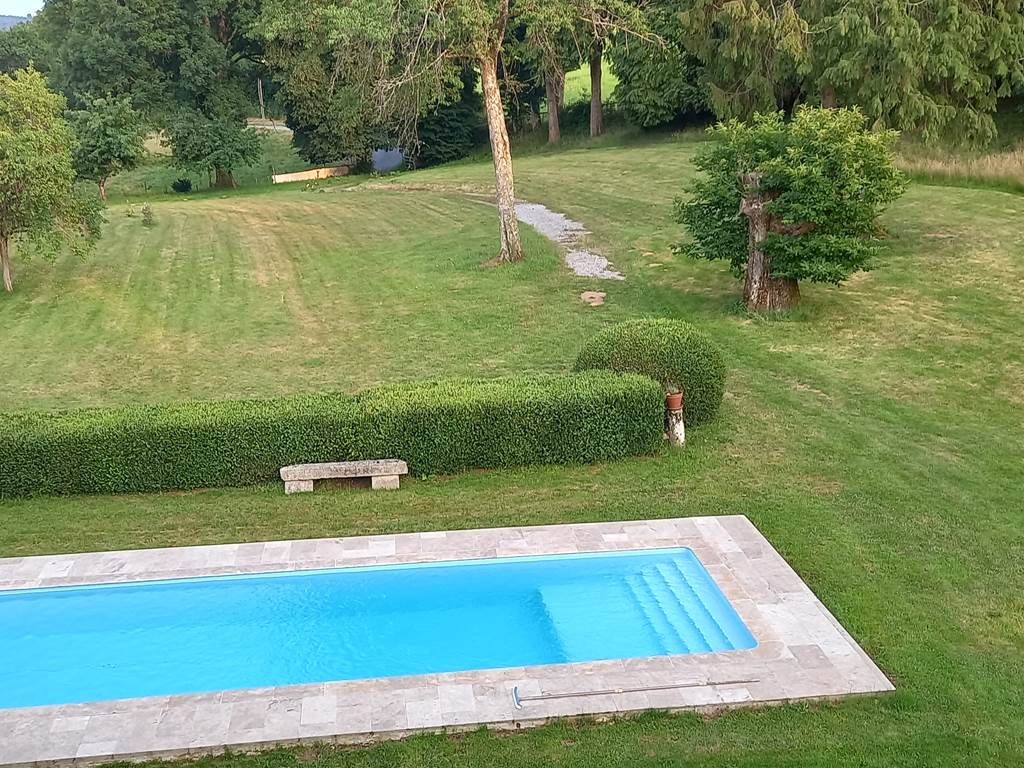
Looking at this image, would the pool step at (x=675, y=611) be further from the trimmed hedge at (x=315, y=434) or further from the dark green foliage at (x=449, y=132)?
the dark green foliage at (x=449, y=132)

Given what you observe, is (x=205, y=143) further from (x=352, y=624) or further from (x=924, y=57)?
(x=352, y=624)

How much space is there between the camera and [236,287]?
71.3 feet

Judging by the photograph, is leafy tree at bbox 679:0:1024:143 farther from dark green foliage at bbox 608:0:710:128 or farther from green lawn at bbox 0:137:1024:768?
dark green foliage at bbox 608:0:710:128

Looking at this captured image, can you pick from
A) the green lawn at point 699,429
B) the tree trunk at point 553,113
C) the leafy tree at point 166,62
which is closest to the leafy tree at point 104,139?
the leafy tree at point 166,62

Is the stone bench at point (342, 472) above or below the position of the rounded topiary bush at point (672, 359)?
below

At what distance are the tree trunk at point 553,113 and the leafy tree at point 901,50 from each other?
21.1 m

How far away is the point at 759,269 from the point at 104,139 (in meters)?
30.4

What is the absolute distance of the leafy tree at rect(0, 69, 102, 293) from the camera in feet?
62.0

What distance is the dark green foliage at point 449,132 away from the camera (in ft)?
161

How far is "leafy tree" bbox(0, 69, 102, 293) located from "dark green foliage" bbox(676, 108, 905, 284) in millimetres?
13942

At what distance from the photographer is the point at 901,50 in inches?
855

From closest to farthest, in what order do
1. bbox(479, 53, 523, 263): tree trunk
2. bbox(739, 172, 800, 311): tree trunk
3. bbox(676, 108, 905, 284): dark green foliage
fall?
bbox(676, 108, 905, 284): dark green foliage < bbox(739, 172, 800, 311): tree trunk < bbox(479, 53, 523, 263): tree trunk

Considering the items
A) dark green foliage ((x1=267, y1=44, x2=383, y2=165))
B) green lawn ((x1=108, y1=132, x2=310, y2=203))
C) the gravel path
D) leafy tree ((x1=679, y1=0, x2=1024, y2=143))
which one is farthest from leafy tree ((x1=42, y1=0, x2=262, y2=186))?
leafy tree ((x1=679, y1=0, x2=1024, y2=143))

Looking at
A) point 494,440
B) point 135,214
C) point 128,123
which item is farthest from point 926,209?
point 128,123
